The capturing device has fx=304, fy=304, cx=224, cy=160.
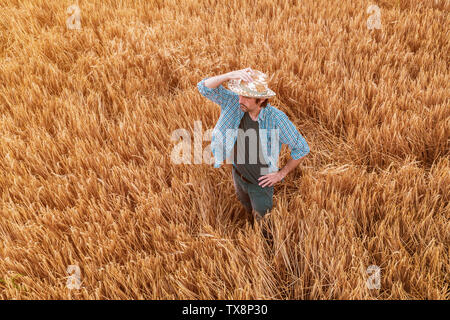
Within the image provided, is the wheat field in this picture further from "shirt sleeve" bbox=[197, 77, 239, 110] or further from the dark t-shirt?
"shirt sleeve" bbox=[197, 77, 239, 110]

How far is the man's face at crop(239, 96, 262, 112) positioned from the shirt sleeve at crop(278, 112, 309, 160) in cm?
14

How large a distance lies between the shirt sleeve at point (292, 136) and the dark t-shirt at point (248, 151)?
4.8 inches

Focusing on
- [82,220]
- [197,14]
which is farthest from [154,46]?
[82,220]

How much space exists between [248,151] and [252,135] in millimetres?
95

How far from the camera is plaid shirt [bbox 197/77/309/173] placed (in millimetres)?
1399

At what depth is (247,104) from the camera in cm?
134

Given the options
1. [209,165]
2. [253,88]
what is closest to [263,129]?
[253,88]

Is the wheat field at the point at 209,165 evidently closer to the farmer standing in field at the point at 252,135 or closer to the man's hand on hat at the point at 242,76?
the farmer standing in field at the point at 252,135

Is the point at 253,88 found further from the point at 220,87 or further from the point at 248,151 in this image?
the point at 248,151

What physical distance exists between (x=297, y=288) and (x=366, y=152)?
3.37 ft

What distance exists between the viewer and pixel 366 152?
6.26 feet

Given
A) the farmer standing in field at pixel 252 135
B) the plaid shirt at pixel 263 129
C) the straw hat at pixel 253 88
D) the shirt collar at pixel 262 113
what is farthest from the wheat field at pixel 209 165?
the straw hat at pixel 253 88

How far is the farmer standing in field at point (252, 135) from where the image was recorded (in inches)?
52.4
